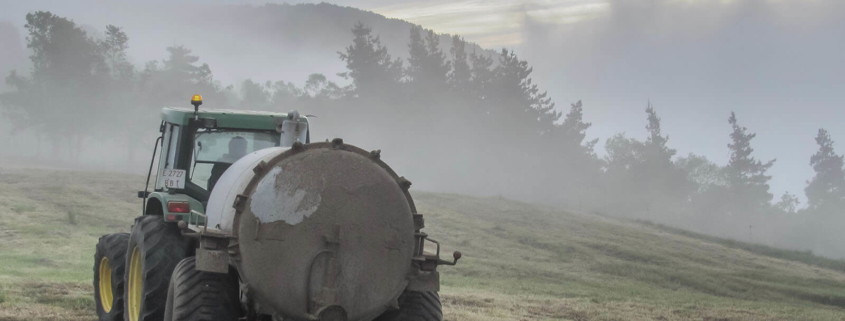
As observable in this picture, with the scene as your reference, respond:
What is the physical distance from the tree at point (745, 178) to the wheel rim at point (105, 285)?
90821 mm

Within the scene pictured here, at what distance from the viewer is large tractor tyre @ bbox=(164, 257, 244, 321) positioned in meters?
6.52

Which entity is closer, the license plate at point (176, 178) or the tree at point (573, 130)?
the license plate at point (176, 178)

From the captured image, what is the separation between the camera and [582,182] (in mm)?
87375

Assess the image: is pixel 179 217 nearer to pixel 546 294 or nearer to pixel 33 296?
pixel 33 296

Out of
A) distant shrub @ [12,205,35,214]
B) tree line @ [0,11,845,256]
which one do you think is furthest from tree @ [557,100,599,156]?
distant shrub @ [12,205,35,214]

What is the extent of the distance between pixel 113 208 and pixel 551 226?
18052mm

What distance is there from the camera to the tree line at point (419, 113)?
2975 inches

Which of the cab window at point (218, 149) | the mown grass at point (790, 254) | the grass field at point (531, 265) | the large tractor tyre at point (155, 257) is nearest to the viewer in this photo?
the large tractor tyre at point (155, 257)

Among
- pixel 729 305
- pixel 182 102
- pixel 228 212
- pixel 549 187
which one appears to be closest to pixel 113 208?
pixel 729 305

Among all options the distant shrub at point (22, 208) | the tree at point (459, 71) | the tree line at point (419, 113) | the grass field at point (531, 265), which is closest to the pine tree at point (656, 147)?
the tree line at point (419, 113)

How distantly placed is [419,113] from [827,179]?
54.2 meters

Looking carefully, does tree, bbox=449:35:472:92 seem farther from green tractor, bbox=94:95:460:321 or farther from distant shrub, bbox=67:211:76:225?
green tractor, bbox=94:95:460:321

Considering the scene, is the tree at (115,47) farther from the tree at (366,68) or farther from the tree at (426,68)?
the tree at (426,68)

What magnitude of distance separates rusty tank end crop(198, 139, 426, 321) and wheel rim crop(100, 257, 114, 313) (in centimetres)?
493
